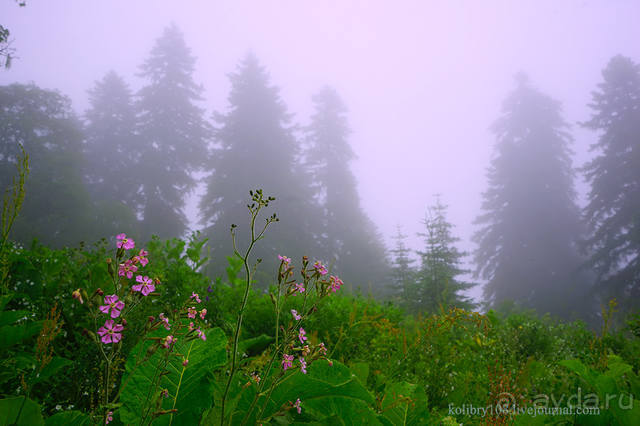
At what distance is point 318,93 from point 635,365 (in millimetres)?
30601

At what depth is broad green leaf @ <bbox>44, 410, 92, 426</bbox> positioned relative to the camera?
3.04ft

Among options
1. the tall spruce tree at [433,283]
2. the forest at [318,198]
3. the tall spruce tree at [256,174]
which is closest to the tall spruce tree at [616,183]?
the forest at [318,198]

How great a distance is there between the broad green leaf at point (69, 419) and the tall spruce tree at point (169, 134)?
70.5 ft

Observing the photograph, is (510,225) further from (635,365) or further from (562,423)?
(562,423)

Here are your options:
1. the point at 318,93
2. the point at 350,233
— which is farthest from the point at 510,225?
the point at 318,93

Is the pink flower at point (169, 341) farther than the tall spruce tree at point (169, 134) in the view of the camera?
No

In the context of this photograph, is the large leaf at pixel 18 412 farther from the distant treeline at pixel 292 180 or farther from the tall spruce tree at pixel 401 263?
the distant treeline at pixel 292 180

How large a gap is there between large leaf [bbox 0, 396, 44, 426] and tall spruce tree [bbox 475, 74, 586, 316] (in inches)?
998

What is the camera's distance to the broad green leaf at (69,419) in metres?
0.93

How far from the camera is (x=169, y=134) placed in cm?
2380

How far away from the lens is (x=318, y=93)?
30.5 metres

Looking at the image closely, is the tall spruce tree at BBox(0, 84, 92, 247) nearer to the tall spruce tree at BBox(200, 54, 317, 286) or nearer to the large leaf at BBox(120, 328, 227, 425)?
the tall spruce tree at BBox(200, 54, 317, 286)

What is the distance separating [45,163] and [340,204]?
1992cm

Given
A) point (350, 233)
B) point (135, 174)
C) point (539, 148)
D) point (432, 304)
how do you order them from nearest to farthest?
point (432, 304) → point (135, 174) → point (350, 233) → point (539, 148)
